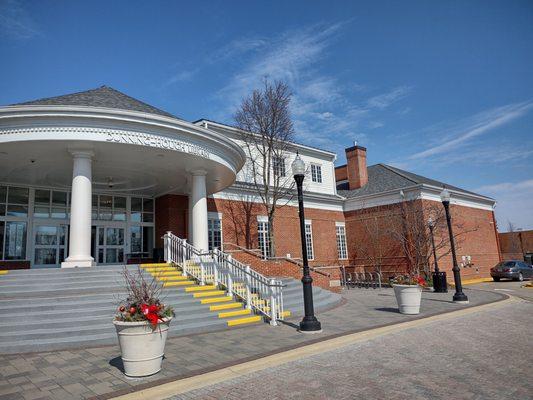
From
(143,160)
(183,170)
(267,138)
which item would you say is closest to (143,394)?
(143,160)

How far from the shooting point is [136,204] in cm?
2062

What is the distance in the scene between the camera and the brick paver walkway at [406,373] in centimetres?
514

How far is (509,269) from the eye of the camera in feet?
88.1

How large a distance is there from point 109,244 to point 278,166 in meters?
10.9

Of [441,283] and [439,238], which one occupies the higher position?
[439,238]

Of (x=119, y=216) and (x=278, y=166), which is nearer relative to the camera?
(x=119, y=216)

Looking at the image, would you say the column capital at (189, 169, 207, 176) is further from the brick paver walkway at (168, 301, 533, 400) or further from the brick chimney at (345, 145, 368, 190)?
the brick chimney at (345, 145, 368, 190)

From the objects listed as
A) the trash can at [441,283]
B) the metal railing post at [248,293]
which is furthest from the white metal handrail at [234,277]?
the trash can at [441,283]

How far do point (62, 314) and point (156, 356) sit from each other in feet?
14.7

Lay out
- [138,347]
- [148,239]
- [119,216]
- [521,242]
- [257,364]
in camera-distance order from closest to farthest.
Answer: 1. [138,347]
2. [257,364]
3. [119,216]
4. [148,239]
5. [521,242]

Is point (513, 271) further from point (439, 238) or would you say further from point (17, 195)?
point (17, 195)

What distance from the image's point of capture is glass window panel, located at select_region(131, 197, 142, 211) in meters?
20.5

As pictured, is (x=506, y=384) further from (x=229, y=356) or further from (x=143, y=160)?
(x=143, y=160)

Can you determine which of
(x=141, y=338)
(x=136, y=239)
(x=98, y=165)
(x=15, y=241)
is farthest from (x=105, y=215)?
(x=141, y=338)
